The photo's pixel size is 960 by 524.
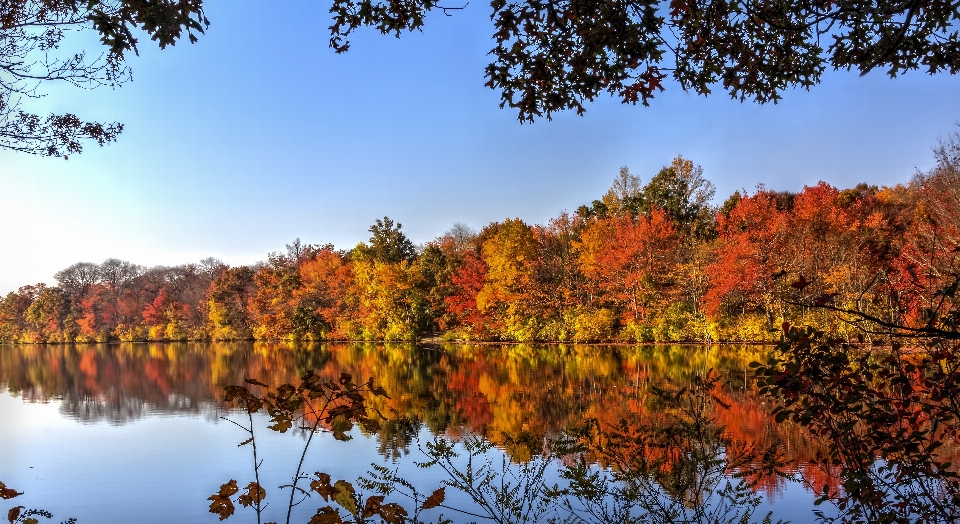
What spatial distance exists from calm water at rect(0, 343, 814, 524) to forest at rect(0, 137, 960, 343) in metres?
3.89

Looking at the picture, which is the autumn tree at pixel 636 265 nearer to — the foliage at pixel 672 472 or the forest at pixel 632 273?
the forest at pixel 632 273

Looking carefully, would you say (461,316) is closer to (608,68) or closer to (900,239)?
(900,239)

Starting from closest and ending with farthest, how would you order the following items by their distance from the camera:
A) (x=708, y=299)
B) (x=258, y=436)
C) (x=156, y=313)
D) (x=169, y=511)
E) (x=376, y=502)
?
(x=376, y=502) → (x=169, y=511) → (x=258, y=436) → (x=708, y=299) → (x=156, y=313)

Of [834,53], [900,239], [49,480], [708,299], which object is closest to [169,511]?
[49,480]

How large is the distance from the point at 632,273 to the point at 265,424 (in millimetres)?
19817

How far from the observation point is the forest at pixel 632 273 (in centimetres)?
2333

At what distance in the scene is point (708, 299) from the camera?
25.9 meters

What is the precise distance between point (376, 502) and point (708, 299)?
81.2 feet

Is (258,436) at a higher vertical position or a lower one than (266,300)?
→ lower

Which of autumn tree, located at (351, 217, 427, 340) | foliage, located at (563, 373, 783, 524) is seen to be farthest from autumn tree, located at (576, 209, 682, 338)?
foliage, located at (563, 373, 783, 524)

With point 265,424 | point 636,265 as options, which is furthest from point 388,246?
point 265,424

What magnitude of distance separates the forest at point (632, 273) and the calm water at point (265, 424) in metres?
3.89

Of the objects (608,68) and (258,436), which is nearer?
(608,68)

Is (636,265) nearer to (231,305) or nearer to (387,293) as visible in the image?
(387,293)
